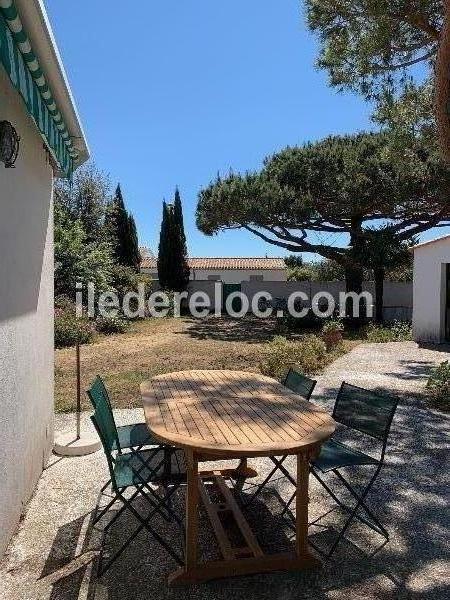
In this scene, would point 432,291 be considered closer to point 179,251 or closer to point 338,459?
point 338,459

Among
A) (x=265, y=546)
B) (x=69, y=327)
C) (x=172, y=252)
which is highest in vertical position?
(x=172, y=252)

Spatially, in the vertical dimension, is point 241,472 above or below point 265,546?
above

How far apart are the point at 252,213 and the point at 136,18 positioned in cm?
1110

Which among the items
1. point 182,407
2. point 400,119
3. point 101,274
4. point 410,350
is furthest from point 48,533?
point 101,274

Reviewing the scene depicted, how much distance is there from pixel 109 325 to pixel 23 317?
13.9 m

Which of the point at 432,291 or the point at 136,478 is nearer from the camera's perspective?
the point at 136,478

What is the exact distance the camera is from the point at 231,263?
38438 mm

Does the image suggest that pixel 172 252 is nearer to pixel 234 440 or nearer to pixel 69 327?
pixel 69 327

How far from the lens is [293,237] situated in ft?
66.7

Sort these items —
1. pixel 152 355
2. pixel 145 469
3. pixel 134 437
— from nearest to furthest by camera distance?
pixel 145 469, pixel 134 437, pixel 152 355

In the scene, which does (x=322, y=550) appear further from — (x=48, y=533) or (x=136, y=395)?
(x=136, y=395)

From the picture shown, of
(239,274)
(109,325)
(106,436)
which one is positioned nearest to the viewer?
(106,436)

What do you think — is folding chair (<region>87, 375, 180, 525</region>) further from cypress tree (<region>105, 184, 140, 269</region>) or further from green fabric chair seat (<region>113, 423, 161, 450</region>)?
cypress tree (<region>105, 184, 140, 269</region>)

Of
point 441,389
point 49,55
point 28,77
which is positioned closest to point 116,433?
point 28,77
